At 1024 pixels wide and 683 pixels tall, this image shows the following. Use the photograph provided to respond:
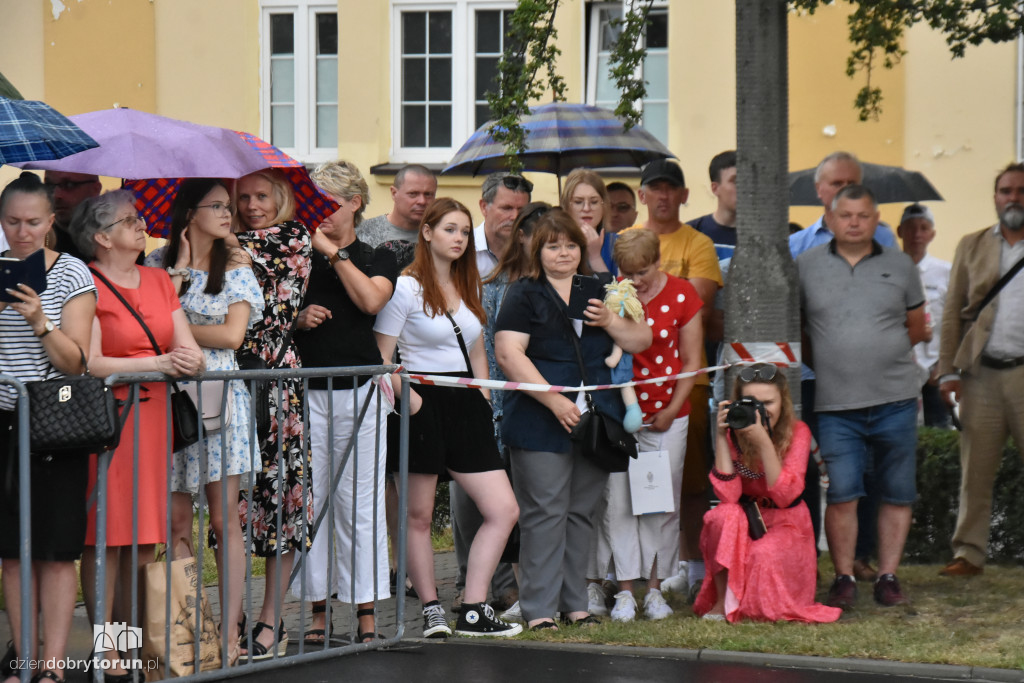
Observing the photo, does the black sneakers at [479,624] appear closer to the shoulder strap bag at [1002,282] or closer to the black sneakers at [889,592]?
the black sneakers at [889,592]

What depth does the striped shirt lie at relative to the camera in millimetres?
5414

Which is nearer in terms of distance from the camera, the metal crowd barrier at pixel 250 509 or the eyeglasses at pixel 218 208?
the metal crowd barrier at pixel 250 509

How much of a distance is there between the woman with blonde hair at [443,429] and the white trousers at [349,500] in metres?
0.24

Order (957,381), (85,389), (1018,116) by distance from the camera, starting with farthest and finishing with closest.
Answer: (1018,116) → (957,381) → (85,389)

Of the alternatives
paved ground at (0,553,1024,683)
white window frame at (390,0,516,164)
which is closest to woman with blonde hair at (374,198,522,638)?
paved ground at (0,553,1024,683)

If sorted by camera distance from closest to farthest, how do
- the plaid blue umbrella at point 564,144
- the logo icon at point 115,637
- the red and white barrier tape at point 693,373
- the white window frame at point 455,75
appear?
1. the logo icon at point 115,637
2. the red and white barrier tape at point 693,373
3. the plaid blue umbrella at point 564,144
4. the white window frame at point 455,75

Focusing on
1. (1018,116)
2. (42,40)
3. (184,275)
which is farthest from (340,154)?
(184,275)

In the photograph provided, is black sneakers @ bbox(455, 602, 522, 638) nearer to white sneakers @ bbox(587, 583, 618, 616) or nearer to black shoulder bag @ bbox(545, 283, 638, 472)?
white sneakers @ bbox(587, 583, 618, 616)

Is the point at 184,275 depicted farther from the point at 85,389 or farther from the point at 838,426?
the point at 838,426

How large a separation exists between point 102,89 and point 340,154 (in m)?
2.59

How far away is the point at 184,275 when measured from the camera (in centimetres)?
600

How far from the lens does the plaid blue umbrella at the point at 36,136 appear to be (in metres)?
5.75

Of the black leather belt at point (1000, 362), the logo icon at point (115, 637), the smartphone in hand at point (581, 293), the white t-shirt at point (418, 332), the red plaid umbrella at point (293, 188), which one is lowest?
the logo icon at point (115, 637)

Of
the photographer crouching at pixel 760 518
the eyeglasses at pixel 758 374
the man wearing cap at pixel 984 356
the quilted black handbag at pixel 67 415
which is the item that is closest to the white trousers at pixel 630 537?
the photographer crouching at pixel 760 518
